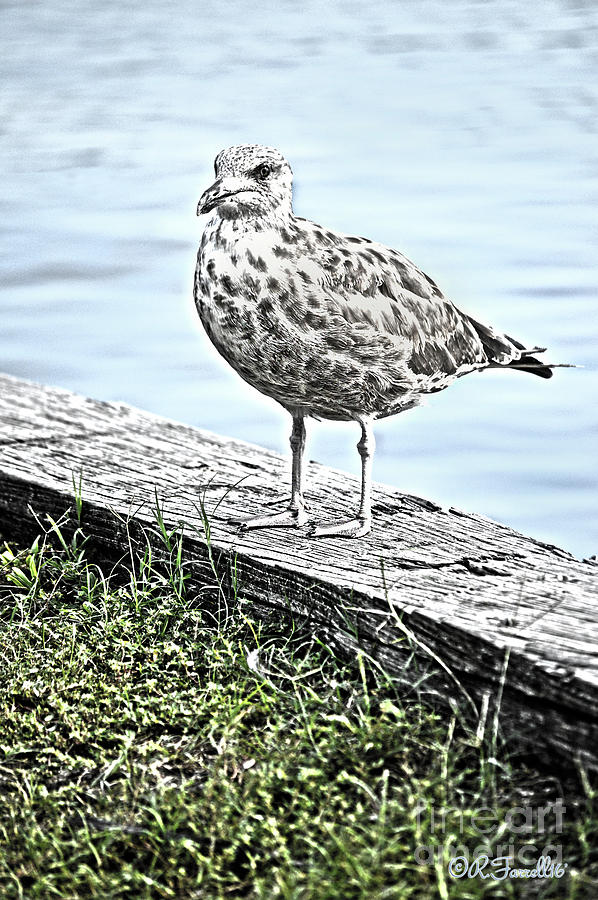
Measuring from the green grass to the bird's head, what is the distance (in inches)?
44.5

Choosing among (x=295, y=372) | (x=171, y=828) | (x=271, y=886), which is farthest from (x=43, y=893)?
(x=295, y=372)

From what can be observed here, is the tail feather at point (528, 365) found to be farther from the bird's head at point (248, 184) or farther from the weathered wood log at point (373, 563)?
the bird's head at point (248, 184)

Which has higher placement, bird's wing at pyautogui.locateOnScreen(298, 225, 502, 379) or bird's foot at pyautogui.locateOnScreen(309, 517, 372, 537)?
bird's wing at pyautogui.locateOnScreen(298, 225, 502, 379)

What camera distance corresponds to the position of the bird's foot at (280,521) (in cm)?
395

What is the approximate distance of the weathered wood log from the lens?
2.91 metres

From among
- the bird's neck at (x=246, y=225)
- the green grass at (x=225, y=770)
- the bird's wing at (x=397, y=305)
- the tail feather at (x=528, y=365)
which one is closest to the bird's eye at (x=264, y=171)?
the bird's neck at (x=246, y=225)

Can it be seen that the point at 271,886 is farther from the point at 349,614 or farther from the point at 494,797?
the point at 349,614

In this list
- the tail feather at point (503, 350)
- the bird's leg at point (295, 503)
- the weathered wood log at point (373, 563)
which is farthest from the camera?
the tail feather at point (503, 350)

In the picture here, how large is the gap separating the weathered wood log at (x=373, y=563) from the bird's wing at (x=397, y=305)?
63cm

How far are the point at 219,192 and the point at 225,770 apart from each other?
173 centimetres

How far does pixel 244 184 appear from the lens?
351cm

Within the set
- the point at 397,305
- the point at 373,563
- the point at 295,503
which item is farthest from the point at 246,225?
the point at 373,563

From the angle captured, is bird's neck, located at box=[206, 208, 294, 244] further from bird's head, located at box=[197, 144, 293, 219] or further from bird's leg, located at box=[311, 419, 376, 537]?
bird's leg, located at box=[311, 419, 376, 537]

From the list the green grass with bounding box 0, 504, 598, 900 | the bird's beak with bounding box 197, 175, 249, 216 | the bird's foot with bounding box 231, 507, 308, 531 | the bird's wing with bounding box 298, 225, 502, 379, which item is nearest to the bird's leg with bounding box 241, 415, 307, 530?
the bird's foot with bounding box 231, 507, 308, 531
